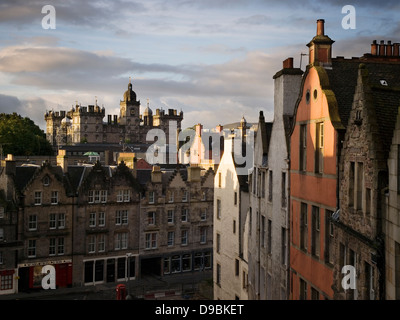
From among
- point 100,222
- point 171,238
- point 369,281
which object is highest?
point 369,281

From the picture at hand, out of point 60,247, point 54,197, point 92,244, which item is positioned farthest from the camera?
point 92,244

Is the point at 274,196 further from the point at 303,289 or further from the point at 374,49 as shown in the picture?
the point at 374,49

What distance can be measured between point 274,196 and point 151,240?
3410 centimetres

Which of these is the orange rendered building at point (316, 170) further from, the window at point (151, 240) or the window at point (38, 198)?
the window at point (151, 240)

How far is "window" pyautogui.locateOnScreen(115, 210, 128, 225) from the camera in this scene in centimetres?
5462

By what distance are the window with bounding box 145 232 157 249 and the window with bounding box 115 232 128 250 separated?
2.51m

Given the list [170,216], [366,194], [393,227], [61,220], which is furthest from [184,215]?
[393,227]

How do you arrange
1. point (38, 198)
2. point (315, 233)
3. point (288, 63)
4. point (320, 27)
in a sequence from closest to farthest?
1. point (315, 233)
2. point (320, 27)
3. point (288, 63)
4. point (38, 198)

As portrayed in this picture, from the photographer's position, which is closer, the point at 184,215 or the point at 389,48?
the point at 389,48

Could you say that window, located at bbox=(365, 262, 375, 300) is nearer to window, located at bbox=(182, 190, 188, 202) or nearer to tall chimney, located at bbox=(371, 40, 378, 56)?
tall chimney, located at bbox=(371, 40, 378, 56)

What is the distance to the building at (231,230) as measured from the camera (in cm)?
3497

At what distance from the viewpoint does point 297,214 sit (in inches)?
818

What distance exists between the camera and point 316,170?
18.7 metres
